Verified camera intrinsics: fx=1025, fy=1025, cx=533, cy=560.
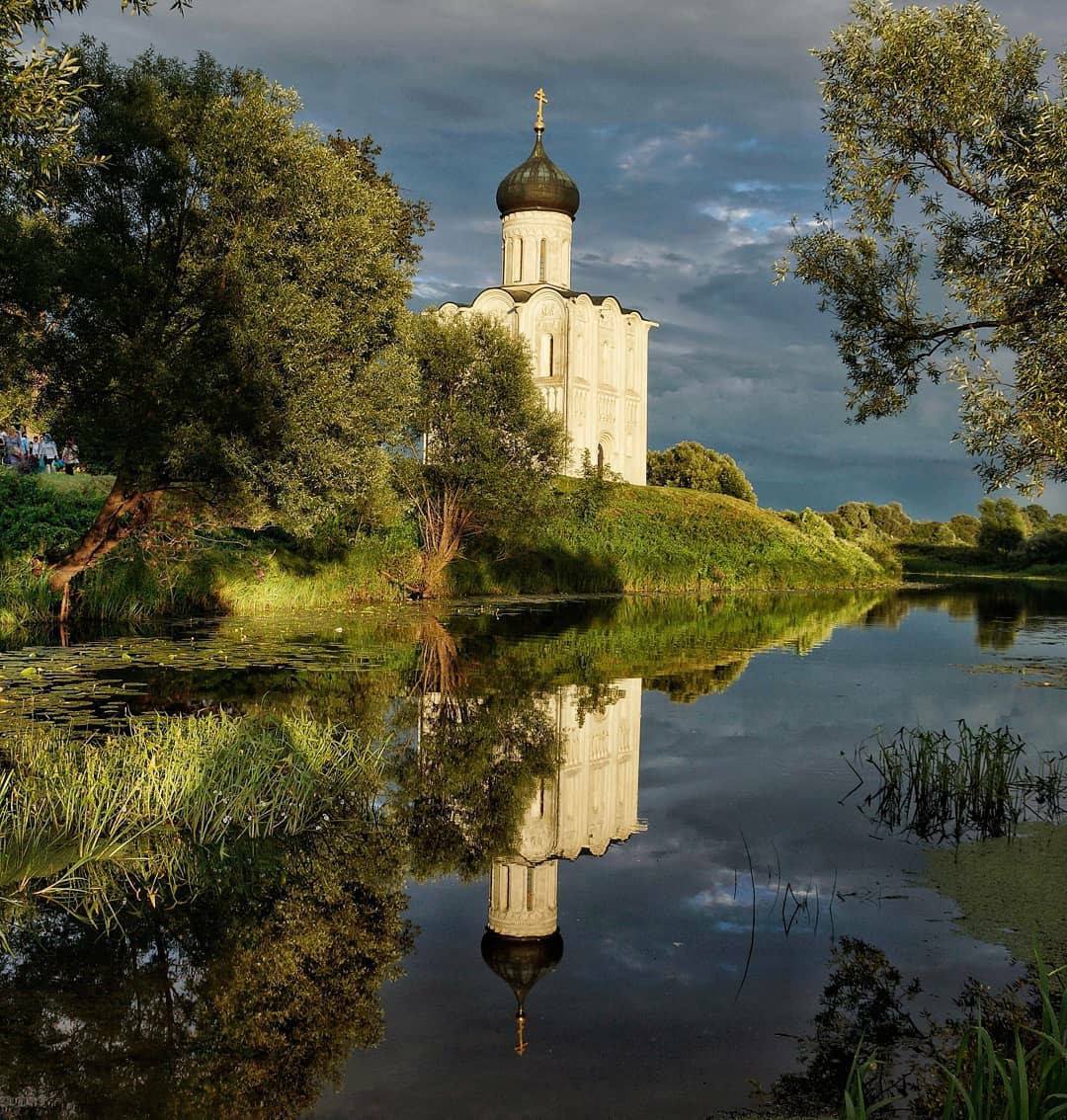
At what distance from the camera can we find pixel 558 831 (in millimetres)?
6902

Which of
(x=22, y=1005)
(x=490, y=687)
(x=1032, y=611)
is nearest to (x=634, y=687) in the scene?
(x=490, y=687)

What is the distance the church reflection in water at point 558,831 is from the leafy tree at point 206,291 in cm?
598

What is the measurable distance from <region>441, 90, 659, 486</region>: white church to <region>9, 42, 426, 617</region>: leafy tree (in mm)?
35604

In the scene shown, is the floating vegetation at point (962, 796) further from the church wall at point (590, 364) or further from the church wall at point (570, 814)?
the church wall at point (590, 364)

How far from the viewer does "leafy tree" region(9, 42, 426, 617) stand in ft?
45.5

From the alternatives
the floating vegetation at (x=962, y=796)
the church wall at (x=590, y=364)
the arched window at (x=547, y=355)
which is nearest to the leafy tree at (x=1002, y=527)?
the church wall at (x=590, y=364)

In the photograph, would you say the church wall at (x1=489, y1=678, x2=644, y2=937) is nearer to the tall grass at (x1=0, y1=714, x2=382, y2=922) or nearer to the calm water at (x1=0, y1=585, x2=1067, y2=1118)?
the calm water at (x1=0, y1=585, x2=1067, y2=1118)

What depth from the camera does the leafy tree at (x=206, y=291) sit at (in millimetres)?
13867

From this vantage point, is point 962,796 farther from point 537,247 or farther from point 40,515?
point 537,247

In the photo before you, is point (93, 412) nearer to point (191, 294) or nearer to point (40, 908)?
point (191, 294)

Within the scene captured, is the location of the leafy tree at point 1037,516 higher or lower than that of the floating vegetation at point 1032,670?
higher

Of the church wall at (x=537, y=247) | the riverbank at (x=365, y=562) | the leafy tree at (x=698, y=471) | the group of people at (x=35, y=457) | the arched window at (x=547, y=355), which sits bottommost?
the riverbank at (x=365, y=562)

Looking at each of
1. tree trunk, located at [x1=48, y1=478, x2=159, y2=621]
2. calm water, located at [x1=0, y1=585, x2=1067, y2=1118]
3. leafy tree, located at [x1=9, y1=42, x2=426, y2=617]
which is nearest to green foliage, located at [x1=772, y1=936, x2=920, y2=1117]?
calm water, located at [x1=0, y1=585, x2=1067, y2=1118]

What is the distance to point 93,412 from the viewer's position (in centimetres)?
1426
